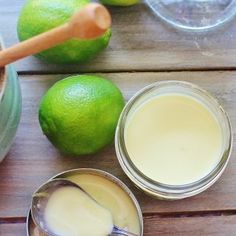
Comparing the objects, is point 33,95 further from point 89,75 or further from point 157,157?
point 157,157

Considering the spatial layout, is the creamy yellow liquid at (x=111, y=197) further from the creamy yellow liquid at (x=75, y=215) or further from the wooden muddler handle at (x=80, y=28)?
the wooden muddler handle at (x=80, y=28)

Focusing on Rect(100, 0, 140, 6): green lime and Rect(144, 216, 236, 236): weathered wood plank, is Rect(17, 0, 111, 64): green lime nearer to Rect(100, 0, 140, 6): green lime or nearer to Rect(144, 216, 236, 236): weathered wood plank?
Rect(100, 0, 140, 6): green lime

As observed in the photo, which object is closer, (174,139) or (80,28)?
(80,28)

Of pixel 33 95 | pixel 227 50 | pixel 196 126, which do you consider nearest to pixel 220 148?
pixel 196 126

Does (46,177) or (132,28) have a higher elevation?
(132,28)

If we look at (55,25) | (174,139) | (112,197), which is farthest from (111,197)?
(55,25)

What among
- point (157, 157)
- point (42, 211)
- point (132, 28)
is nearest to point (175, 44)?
point (132, 28)

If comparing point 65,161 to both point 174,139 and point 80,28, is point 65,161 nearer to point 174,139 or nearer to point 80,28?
point 174,139
